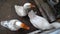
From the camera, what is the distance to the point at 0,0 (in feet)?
6.99

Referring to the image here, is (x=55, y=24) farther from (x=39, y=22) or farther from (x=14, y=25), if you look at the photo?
(x=14, y=25)

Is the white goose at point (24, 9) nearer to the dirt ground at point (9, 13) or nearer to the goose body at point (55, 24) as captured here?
the dirt ground at point (9, 13)

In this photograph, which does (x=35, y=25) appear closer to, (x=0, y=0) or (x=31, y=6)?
(x=31, y=6)

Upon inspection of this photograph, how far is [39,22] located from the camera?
5.90 ft

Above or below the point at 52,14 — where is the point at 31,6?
above

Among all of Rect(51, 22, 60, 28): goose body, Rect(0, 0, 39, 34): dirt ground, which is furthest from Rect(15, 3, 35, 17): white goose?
Rect(51, 22, 60, 28): goose body

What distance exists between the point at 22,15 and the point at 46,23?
303mm

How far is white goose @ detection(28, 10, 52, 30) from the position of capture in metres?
1.77

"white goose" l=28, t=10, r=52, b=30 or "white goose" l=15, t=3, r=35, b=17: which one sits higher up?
"white goose" l=15, t=3, r=35, b=17

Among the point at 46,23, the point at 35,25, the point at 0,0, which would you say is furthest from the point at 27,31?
the point at 0,0

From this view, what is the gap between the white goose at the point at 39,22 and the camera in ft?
5.79

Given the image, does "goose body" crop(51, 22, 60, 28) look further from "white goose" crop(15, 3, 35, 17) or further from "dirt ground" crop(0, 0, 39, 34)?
"white goose" crop(15, 3, 35, 17)

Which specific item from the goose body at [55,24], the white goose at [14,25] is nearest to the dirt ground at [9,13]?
the white goose at [14,25]

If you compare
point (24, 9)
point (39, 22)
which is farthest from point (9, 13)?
point (39, 22)
